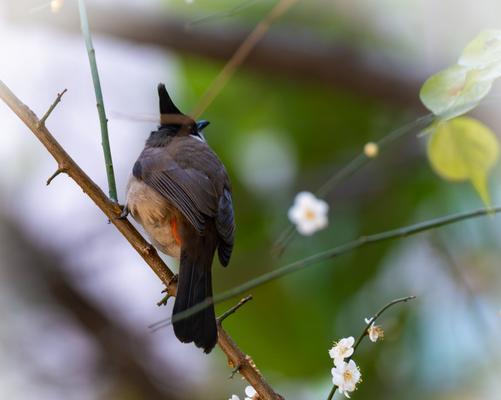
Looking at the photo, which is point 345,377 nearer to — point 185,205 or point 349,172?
point 349,172

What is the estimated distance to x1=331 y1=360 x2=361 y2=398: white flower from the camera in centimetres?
148

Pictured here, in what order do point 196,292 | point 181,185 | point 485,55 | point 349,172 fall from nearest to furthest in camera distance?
point 485,55 → point 349,172 → point 196,292 → point 181,185

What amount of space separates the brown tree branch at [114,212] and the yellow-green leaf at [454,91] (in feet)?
1.92

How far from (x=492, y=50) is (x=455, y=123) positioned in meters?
0.21

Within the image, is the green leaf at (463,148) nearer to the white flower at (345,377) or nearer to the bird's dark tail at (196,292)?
the white flower at (345,377)

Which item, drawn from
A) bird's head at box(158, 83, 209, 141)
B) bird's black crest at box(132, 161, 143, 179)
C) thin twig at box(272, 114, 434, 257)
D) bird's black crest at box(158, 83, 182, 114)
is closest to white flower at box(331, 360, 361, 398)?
thin twig at box(272, 114, 434, 257)

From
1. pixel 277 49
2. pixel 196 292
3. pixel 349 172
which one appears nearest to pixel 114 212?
pixel 196 292

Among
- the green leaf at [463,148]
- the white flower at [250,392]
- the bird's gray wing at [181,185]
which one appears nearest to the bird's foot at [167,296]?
the bird's gray wing at [181,185]

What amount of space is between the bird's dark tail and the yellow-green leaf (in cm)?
73

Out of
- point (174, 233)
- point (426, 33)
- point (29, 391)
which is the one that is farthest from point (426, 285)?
point (29, 391)

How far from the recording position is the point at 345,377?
1490 mm

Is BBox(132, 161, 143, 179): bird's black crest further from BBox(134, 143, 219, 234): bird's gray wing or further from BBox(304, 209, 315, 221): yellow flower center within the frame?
BBox(304, 209, 315, 221): yellow flower center

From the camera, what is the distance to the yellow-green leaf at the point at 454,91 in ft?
4.68

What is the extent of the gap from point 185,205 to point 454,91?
1.24 m
